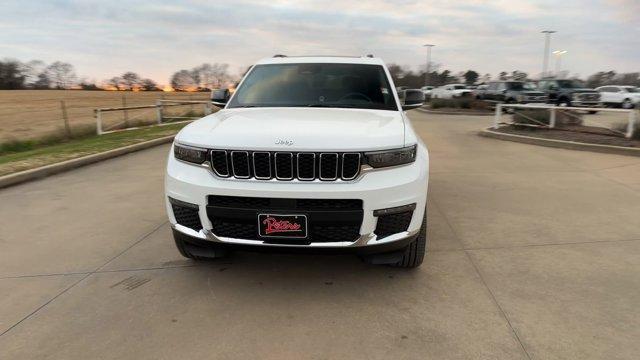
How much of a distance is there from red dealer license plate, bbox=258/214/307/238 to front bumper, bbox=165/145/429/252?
8 cm

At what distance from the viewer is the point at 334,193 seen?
312 centimetres

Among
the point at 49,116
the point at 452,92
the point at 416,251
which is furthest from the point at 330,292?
the point at 452,92

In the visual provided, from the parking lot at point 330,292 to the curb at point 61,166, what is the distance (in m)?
1.45

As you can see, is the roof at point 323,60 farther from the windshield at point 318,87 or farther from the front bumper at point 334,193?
the front bumper at point 334,193

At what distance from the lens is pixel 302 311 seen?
131 inches

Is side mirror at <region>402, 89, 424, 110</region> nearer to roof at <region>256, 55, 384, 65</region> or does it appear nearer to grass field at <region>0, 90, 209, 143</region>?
roof at <region>256, 55, 384, 65</region>

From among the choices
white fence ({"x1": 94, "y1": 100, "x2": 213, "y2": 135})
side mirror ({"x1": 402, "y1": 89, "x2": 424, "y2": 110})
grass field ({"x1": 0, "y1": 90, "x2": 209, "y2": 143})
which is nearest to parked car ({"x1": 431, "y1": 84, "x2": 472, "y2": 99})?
grass field ({"x1": 0, "y1": 90, "x2": 209, "y2": 143})

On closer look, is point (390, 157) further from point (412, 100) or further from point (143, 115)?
point (143, 115)

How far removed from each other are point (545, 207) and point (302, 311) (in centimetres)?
393

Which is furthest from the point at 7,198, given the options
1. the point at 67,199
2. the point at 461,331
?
the point at 461,331

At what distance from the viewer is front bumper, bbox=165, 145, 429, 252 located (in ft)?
10.3

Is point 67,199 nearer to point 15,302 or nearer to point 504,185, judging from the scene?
point 15,302

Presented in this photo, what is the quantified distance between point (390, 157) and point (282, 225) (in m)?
0.86

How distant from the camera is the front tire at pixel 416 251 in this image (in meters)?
3.67
